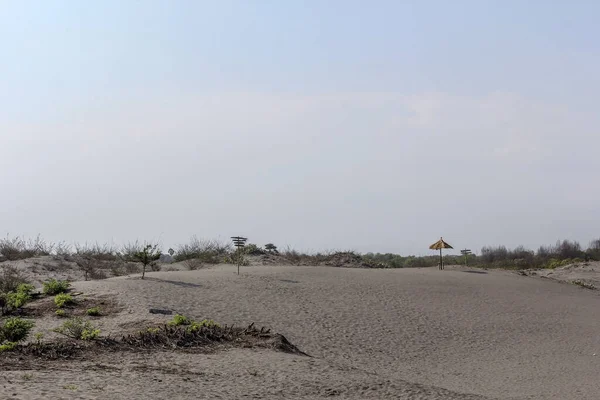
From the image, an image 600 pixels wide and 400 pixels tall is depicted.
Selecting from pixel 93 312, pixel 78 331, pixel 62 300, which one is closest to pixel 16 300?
pixel 62 300

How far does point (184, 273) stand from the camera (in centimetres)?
2453

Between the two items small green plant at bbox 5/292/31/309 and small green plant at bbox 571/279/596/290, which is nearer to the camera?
small green plant at bbox 5/292/31/309

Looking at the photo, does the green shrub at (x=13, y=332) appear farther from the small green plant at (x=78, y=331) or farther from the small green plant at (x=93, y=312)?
the small green plant at (x=93, y=312)

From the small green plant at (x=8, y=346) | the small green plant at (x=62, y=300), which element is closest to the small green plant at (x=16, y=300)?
the small green plant at (x=62, y=300)

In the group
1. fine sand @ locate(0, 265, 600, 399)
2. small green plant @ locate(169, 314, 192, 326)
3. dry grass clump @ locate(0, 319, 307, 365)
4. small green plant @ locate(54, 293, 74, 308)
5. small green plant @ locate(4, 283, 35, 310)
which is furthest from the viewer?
small green plant @ locate(54, 293, 74, 308)

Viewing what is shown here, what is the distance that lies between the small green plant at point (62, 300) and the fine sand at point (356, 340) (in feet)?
4.17

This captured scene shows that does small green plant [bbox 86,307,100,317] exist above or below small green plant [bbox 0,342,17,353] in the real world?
above

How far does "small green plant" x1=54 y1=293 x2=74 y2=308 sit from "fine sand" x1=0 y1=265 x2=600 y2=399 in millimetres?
1270

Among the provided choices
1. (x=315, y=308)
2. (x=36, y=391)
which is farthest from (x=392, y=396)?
(x=315, y=308)

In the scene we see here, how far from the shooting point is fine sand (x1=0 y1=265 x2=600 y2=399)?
10.5 metres

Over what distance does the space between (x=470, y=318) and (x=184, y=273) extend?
32.3 feet

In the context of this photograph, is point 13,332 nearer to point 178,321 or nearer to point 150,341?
point 150,341

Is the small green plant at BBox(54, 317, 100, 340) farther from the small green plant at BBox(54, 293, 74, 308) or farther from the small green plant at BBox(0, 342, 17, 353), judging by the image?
the small green plant at BBox(54, 293, 74, 308)

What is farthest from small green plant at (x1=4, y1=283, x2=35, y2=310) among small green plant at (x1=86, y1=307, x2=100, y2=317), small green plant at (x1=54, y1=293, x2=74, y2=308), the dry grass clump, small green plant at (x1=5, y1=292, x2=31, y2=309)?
the dry grass clump
